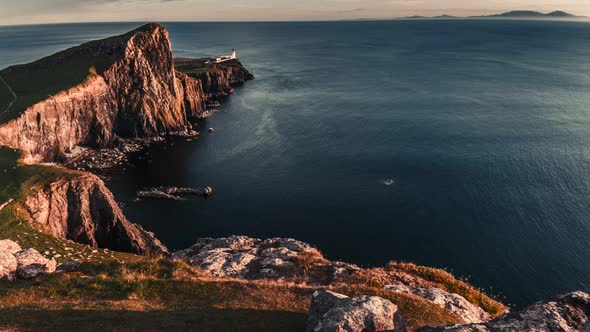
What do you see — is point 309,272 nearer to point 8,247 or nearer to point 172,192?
point 8,247

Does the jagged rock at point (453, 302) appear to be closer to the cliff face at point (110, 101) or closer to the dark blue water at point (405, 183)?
the dark blue water at point (405, 183)

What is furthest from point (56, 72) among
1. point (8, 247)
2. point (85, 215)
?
point (8, 247)

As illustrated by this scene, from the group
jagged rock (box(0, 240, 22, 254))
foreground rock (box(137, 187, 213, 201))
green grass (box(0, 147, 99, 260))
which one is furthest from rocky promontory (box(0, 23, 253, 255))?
jagged rock (box(0, 240, 22, 254))

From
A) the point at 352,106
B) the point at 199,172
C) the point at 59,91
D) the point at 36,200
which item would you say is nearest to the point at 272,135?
the point at 199,172

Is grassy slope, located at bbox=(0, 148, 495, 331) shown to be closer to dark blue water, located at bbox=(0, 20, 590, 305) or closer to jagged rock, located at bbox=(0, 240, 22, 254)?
jagged rock, located at bbox=(0, 240, 22, 254)

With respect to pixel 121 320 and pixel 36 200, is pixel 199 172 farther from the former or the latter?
pixel 121 320

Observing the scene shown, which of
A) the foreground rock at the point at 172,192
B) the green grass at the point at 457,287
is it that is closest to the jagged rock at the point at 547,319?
the green grass at the point at 457,287
